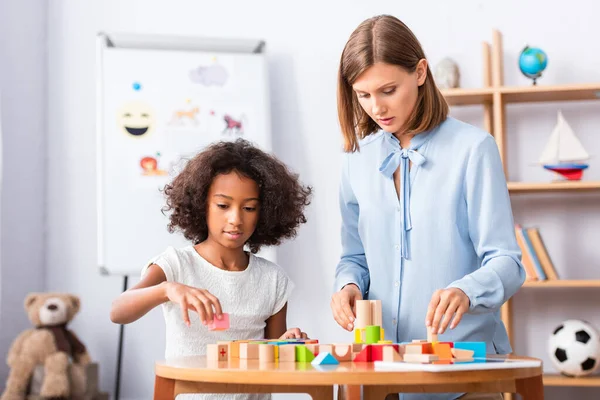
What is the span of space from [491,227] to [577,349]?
172 centimetres

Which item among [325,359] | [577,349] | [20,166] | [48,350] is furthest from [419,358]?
[20,166]

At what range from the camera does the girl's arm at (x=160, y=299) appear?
134 centimetres

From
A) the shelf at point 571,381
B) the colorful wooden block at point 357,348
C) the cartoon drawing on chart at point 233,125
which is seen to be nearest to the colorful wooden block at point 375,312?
the colorful wooden block at point 357,348

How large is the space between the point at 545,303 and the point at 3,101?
238 centimetres

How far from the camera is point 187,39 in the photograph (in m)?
3.31

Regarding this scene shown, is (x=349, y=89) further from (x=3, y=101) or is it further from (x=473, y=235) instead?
(x=3, y=101)

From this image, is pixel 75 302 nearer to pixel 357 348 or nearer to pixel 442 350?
pixel 357 348

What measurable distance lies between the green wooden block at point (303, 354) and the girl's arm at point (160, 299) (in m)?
0.18

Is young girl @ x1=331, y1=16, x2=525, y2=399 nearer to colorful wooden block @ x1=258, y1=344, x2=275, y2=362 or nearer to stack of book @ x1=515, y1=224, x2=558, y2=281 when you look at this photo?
colorful wooden block @ x1=258, y1=344, x2=275, y2=362

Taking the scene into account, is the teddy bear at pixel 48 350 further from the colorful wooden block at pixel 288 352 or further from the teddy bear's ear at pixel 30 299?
the colorful wooden block at pixel 288 352

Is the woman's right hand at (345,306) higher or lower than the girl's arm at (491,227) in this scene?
lower

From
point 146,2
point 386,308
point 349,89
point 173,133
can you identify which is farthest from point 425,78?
point 146,2

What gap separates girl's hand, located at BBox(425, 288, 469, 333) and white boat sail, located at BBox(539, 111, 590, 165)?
2.03 m

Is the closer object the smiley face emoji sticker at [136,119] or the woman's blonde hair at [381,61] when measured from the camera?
the woman's blonde hair at [381,61]
